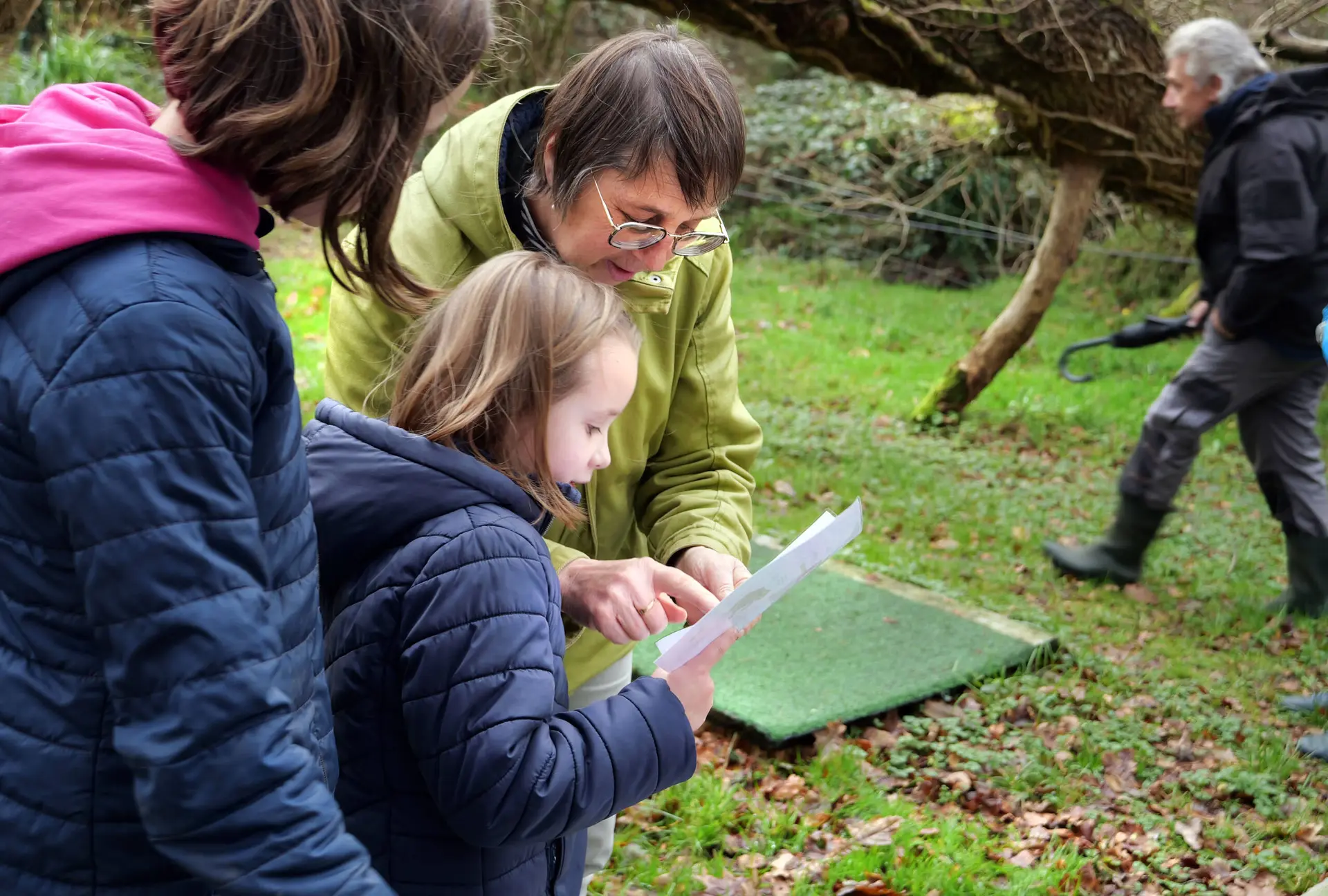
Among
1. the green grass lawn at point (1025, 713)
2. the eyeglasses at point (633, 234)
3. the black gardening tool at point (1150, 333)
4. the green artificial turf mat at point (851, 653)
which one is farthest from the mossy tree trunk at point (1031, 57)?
the eyeglasses at point (633, 234)

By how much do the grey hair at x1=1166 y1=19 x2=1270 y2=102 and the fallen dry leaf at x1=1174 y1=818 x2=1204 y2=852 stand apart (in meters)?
3.33

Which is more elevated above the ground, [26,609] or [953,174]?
[26,609]

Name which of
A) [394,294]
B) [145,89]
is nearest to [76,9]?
[145,89]

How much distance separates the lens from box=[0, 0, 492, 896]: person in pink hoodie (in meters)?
1.07

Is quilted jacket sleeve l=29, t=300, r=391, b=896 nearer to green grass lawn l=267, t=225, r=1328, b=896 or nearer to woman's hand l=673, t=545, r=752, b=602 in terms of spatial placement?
woman's hand l=673, t=545, r=752, b=602

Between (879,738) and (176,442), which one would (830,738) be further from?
(176,442)

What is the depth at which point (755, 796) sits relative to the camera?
11.4 ft

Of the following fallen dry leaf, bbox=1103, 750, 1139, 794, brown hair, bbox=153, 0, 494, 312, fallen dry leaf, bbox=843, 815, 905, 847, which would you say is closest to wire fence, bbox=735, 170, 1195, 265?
fallen dry leaf, bbox=1103, 750, 1139, 794

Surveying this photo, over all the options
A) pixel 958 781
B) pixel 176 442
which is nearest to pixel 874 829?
pixel 958 781

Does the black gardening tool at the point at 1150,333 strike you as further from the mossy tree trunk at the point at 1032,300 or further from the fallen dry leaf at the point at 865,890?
the fallen dry leaf at the point at 865,890

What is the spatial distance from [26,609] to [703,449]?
138 cm

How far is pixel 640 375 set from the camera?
2.18m

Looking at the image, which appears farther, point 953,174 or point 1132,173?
point 953,174

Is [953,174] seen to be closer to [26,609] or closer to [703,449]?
[703,449]
